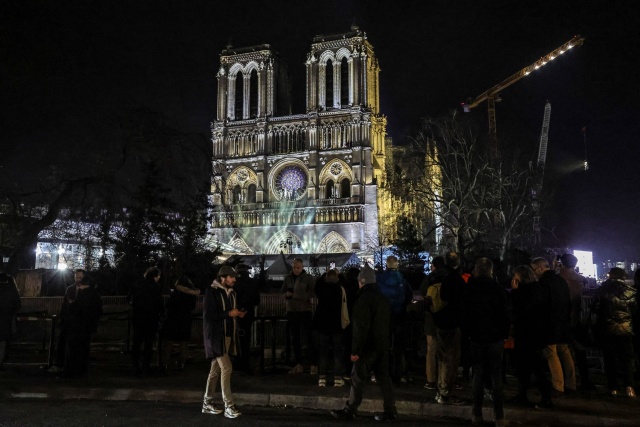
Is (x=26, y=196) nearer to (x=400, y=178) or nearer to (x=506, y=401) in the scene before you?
(x=506, y=401)

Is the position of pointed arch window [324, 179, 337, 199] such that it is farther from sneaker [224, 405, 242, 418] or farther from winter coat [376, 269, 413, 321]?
sneaker [224, 405, 242, 418]

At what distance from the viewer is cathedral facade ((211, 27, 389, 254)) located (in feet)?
177

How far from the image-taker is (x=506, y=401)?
25.4 feet

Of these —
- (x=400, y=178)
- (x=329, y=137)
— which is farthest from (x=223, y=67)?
(x=400, y=178)

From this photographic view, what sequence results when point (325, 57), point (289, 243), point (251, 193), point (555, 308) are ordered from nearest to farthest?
point (555, 308), point (289, 243), point (325, 57), point (251, 193)

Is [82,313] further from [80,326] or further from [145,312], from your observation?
[145,312]

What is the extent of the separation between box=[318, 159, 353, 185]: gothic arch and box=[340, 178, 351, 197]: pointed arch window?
26.5 inches

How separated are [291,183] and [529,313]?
50.7 m

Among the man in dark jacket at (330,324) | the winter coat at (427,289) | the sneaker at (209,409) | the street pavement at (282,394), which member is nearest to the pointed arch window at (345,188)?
the street pavement at (282,394)

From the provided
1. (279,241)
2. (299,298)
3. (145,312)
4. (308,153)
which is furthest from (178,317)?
(308,153)

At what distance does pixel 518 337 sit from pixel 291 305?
4135 mm

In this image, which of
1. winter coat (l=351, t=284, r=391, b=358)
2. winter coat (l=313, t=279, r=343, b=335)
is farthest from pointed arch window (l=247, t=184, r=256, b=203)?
winter coat (l=351, t=284, r=391, b=358)

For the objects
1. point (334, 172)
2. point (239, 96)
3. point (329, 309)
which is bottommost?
point (329, 309)

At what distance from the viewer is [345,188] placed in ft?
185
